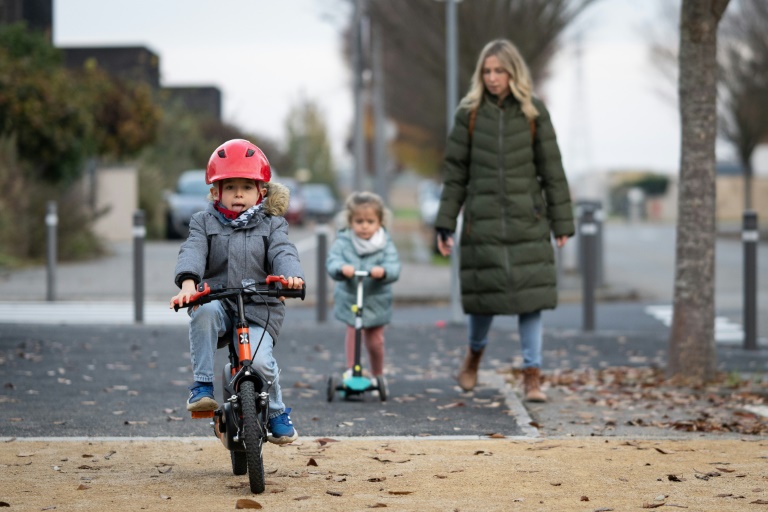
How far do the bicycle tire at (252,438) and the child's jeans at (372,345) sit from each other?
2828 mm

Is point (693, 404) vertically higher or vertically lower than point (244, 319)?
lower

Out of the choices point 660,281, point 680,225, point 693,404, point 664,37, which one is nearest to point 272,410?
point 693,404

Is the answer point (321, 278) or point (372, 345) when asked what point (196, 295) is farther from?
point (321, 278)

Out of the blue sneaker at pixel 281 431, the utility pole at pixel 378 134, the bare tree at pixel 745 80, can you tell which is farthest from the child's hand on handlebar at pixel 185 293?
the bare tree at pixel 745 80

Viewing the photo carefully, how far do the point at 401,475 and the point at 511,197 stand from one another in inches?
109

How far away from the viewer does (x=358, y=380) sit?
315 inches

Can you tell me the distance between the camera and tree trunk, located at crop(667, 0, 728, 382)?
8.92 metres

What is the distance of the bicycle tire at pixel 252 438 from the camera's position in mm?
5223

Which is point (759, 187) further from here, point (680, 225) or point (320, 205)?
point (680, 225)

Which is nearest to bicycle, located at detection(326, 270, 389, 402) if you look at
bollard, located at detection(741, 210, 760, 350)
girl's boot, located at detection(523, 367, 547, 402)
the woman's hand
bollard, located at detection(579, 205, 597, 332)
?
the woman's hand

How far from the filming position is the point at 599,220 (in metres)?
18.3

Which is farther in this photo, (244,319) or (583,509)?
(244,319)

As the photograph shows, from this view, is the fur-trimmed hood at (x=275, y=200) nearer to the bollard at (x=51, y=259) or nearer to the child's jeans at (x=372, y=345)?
the child's jeans at (x=372, y=345)

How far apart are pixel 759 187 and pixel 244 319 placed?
60.5 meters
